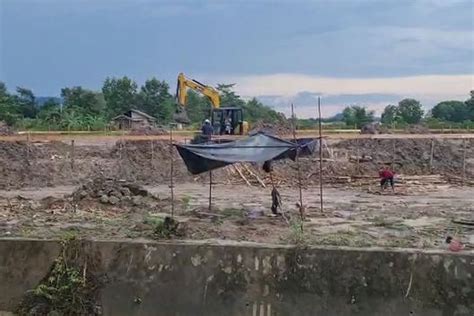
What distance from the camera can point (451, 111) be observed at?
50750mm

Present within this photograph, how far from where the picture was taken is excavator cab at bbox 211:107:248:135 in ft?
95.3

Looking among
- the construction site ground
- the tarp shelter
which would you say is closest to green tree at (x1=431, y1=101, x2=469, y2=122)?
the construction site ground

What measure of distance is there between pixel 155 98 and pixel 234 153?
47.2 meters

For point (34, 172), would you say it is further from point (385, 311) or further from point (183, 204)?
point (385, 311)

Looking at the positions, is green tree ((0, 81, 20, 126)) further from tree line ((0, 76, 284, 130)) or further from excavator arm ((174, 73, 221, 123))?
excavator arm ((174, 73, 221, 123))

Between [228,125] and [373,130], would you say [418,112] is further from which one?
[228,125]

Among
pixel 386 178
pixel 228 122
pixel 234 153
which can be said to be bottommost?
pixel 386 178

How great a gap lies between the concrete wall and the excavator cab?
18.9 metres

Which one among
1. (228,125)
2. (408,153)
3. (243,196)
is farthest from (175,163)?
(408,153)

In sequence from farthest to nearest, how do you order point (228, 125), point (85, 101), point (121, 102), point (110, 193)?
point (121, 102) < point (85, 101) < point (228, 125) < point (110, 193)

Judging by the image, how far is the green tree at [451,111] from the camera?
49472mm

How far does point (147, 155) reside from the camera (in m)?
25.8

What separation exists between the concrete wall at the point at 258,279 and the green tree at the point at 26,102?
155ft

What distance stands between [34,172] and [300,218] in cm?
1354
